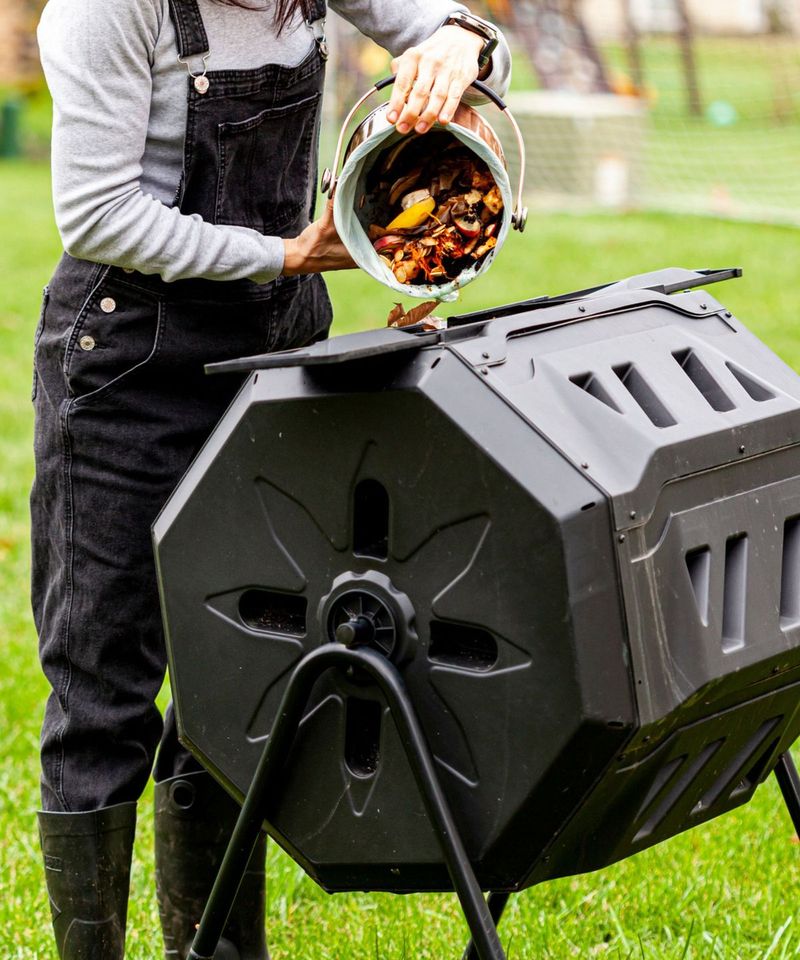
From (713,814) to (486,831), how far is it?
0.44 metres

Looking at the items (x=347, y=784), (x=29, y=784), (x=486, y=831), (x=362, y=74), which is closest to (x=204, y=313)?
(x=347, y=784)

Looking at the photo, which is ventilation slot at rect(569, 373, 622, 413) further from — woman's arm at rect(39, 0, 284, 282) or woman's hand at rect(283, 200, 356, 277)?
woman's arm at rect(39, 0, 284, 282)

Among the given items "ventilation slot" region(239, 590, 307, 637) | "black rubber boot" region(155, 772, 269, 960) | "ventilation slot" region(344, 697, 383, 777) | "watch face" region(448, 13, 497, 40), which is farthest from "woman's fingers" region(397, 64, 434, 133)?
"black rubber boot" region(155, 772, 269, 960)

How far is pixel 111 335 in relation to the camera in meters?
2.19

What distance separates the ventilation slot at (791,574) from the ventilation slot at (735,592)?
109 millimetres

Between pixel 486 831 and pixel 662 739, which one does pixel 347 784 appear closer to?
pixel 486 831

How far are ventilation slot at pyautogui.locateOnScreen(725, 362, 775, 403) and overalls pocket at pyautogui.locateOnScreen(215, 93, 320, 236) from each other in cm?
73

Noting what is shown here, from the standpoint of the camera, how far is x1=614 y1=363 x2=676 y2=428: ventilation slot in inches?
72.0

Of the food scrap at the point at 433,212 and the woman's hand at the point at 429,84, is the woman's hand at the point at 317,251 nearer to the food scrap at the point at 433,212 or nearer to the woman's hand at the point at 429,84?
the food scrap at the point at 433,212

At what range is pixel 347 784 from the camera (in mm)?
1859

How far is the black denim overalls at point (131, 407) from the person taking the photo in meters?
2.19

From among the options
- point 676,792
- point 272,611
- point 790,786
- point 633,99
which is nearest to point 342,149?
point 272,611

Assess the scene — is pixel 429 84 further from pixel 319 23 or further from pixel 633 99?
pixel 633 99

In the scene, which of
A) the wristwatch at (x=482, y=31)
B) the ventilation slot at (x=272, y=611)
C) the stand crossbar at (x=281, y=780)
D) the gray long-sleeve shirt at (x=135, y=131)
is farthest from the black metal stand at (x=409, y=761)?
the wristwatch at (x=482, y=31)
